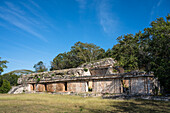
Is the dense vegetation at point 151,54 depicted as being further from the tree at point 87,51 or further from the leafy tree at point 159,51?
the tree at point 87,51

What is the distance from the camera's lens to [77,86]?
16.7m

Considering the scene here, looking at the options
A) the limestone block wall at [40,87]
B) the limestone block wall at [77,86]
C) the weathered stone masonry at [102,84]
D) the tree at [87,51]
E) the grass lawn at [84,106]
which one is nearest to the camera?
the grass lawn at [84,106]

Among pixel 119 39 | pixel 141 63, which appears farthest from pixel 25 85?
pixel 119 39

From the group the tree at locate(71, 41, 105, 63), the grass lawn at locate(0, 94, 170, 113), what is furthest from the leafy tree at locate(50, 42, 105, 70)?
the grass lawn at locate(0, 94, 170, 113)

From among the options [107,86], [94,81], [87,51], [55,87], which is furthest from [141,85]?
[87,51]

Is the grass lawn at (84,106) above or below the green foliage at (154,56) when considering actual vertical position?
below

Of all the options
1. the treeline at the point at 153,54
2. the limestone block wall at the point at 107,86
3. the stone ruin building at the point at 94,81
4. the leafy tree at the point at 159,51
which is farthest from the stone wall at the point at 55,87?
the leafy tree at the point at 159,51

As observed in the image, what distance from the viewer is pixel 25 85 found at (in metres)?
20.5

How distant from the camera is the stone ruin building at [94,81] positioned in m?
13.2

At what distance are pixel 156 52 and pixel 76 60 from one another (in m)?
25.1

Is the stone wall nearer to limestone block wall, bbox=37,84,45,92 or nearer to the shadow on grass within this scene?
limestone block wall, bbox=37,84,45,92

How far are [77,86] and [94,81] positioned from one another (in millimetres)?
2235

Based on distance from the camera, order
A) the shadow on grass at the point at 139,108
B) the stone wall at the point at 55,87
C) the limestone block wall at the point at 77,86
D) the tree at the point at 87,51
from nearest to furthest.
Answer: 1. the shadow on grass at the point at 139,108
2. the limestone block wall at the point at 77,86
3. the stone wall at the point at 55,87
4. the tree at the point at 87,51

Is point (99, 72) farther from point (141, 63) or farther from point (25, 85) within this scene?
point (25, 85)
